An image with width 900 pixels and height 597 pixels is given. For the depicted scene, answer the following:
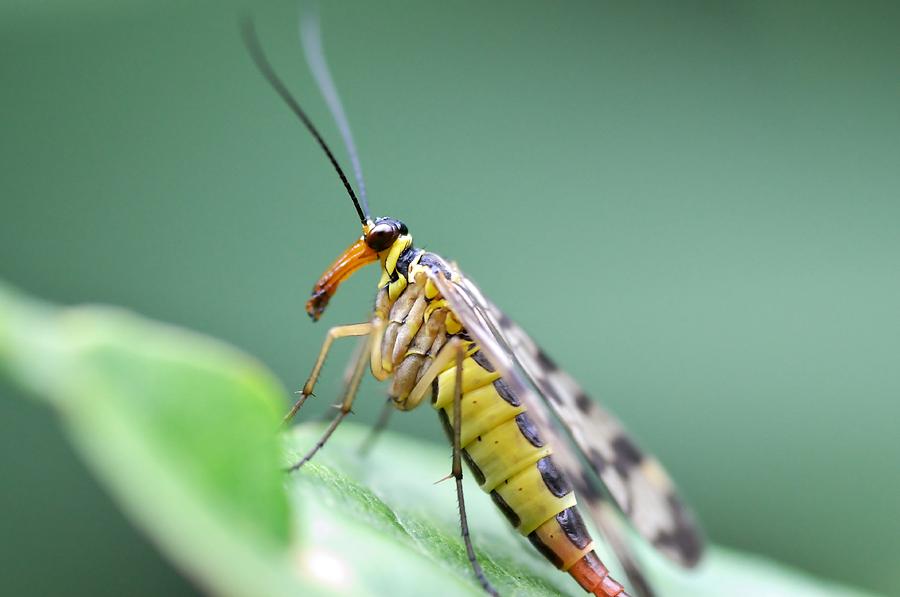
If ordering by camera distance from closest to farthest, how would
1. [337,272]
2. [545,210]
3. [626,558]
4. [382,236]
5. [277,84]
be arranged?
1. [626,558]
2. [277,84]
3. [382,236]
4. [337,272]
5. [545,210]

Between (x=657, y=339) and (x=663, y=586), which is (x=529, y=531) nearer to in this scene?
(x=663, y=586)

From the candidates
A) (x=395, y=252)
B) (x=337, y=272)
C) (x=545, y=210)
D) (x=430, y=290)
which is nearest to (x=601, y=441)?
(x=430, y=290)

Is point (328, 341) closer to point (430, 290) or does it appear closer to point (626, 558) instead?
point (430, 290)

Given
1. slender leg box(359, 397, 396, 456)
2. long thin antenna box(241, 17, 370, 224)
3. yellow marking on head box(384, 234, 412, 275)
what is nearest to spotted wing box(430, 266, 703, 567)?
yellow marking on head box(384, 234, 412, 275)

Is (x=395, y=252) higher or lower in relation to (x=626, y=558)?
higher

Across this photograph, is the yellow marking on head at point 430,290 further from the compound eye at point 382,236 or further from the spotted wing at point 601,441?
the compound eye at point 382,236

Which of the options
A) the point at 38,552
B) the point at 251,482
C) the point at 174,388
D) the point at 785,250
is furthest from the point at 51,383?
the point at 785,250

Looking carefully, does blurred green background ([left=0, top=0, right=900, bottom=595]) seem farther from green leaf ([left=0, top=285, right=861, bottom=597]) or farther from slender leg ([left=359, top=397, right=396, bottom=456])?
green leaf ([left=0, top=285, right=861, bottom=597])
